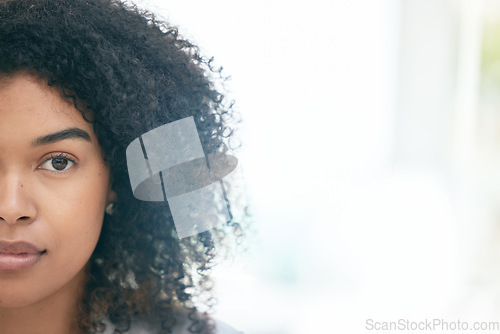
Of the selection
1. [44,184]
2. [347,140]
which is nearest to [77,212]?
[44,184]

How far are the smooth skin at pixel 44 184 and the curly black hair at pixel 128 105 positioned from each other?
0.03 meters

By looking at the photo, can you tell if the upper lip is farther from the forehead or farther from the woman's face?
the forehead

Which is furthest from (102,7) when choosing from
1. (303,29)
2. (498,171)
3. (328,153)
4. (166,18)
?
(498,171)

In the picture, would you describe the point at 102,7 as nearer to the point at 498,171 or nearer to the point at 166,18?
the point at 166,18

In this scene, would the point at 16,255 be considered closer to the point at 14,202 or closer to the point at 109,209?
the point at 14,202

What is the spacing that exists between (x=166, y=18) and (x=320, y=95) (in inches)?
13.5

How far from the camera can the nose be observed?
2.37 ft

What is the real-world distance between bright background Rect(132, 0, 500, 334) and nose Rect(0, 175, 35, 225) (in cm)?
38

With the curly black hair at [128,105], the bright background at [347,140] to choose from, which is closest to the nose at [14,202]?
the curly black hair at [128,105]

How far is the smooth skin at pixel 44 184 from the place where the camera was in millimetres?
740

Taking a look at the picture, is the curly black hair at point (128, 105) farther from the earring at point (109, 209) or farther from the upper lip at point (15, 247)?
the upper lip at point (15, 247)

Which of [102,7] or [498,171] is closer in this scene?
[102,7]

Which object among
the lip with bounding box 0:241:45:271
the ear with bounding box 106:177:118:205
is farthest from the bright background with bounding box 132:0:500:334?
the lip with bounding box 0:241:45:271

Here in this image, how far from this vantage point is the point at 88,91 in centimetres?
82
